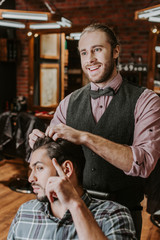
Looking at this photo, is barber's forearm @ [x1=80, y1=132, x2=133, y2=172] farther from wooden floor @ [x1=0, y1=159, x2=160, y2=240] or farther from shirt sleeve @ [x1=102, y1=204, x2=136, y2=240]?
wooden floor @ [x1=0, y1=159, x2=160, y2=240]

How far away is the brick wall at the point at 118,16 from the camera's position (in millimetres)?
5180

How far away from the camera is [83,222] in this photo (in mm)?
977

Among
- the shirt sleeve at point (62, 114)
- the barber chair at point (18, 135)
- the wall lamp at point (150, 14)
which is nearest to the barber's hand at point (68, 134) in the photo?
the shirt sleeve at point (62, 114)

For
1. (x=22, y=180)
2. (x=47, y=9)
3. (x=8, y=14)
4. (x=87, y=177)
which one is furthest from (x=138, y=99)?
(x=47, y=9)

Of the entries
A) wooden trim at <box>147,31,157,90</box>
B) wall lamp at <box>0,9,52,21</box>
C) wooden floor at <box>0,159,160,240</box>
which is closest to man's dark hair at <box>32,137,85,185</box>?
wooden floor at <box>0,159,160,240</box>

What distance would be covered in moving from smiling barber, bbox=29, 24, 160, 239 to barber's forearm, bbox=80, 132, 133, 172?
0.11 meters

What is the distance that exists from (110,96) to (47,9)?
15.6 ft

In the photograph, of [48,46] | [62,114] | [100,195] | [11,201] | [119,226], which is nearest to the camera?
[119,226]

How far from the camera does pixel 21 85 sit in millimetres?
6211

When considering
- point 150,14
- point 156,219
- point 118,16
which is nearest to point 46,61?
point 118,16

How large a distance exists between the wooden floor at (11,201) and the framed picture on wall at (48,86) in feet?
4.35

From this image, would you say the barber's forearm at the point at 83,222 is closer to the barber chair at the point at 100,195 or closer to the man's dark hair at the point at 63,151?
the man's dark hair at the point at 63,151

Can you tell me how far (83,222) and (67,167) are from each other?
0.37 m

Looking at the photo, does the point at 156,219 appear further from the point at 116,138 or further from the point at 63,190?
the point at 63,190
